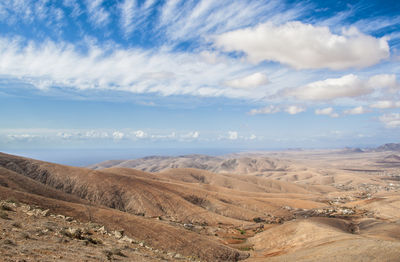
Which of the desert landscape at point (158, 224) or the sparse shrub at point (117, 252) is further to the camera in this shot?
the desert landscape at point (158, 224)

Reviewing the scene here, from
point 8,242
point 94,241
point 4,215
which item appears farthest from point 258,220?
point 8,242

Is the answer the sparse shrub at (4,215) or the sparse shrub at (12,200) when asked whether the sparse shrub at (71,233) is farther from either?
the sparse shrub at (12,200)

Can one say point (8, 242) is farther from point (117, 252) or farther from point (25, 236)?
point (117, 252)

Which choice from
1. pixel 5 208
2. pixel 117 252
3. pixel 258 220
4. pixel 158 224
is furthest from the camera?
pixel 258 220

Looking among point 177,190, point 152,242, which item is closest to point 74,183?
point 177,190

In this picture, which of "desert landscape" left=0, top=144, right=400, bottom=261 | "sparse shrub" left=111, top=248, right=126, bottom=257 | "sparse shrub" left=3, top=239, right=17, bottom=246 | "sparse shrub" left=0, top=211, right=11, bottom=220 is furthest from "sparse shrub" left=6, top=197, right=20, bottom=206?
"sparse shrub" left=111, top=248, right=126, bottom=257

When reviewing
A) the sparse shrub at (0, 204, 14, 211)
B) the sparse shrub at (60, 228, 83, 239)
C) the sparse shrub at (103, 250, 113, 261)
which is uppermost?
the sparse shrub at (0, 204, 14, 211)

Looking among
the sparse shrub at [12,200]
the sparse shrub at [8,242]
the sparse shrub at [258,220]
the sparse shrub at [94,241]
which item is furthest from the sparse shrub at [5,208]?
the sparse shrub at [258,220]

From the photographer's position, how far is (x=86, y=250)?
16922 millimetres

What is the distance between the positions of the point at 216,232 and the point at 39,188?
2990 centimetres

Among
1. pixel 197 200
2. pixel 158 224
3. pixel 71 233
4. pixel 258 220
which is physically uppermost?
pixel 71 233

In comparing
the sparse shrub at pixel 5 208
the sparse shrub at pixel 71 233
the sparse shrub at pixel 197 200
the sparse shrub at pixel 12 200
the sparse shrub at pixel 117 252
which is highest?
the sparse shrub at pixel 5 208

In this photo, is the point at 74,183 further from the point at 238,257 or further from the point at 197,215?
the point at 238,257

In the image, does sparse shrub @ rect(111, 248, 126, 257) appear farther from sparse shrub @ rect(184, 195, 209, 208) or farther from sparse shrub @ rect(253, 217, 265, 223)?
sparse shrub @ rect(253, 217, 265, 223)
